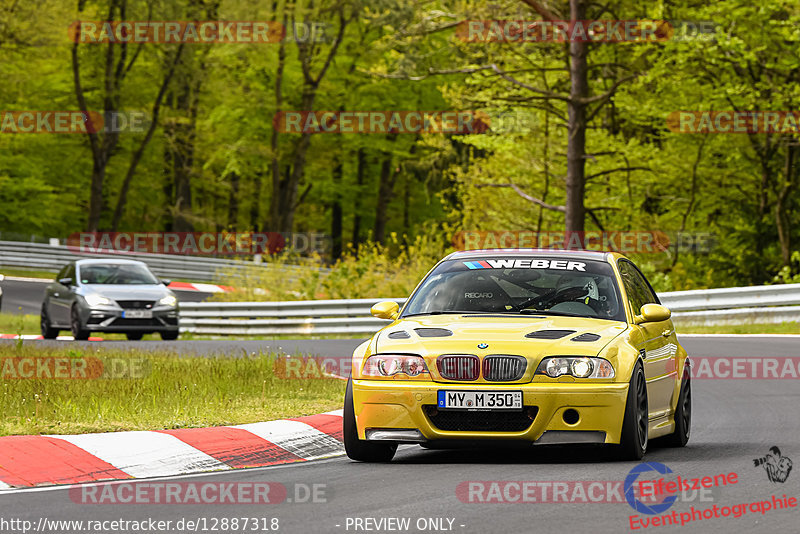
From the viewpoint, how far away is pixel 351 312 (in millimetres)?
26203

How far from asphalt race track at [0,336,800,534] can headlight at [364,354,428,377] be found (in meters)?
0.66

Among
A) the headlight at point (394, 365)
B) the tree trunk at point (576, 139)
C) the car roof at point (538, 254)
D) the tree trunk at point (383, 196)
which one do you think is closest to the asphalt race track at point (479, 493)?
the headlight at point (394, 365)

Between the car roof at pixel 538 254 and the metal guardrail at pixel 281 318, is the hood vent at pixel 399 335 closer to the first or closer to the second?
the car roof at pixel 538 254

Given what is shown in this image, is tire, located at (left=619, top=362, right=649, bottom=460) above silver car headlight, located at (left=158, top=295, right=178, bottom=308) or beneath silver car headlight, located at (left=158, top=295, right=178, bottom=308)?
above

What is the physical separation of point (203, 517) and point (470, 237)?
28285 mm

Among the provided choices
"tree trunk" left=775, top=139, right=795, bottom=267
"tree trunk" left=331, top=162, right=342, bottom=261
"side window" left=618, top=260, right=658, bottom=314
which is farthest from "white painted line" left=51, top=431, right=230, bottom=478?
"tree trunk" left=331, top=162, right=342, bottom=261

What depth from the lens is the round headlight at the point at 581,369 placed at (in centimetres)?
883

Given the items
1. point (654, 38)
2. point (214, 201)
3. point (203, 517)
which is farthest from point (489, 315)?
point (214, 201)

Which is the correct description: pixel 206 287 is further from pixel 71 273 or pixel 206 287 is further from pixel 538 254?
pixel 538 254

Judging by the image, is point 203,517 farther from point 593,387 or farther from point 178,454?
point 593,387

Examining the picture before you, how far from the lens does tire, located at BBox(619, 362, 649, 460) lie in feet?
29.1

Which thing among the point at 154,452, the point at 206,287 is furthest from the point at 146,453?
the point at 206,287

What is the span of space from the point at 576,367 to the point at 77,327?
1737 centimetres

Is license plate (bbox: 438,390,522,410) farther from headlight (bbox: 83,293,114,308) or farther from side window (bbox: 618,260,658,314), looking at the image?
headlight (bbox: 83,293,114,308)
